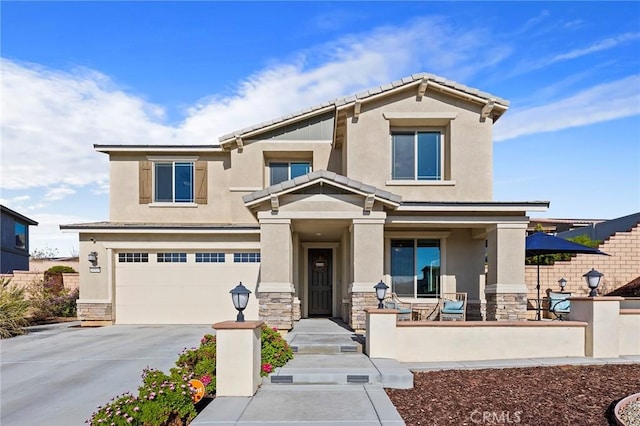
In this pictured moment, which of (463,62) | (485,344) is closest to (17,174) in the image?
(463,62)

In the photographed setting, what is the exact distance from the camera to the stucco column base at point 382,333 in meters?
9.24

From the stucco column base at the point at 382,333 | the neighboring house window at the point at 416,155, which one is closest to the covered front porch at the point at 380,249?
the neighboring house window at the point at 416,155

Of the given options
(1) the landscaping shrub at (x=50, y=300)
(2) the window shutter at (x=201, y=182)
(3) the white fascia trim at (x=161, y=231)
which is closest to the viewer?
(3) the white fascia trim at (x=161, y=231)

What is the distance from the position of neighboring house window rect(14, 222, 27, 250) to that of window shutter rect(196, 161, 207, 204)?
16361 mm

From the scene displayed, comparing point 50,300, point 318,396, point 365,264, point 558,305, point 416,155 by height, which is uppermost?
point 416,155

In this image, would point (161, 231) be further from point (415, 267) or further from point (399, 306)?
point (415, 267)

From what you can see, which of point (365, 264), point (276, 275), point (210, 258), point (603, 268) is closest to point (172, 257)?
point (210, 258)

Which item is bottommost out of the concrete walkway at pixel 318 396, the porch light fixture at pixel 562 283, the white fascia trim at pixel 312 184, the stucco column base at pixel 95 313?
the stucco column base at pixel 95 313

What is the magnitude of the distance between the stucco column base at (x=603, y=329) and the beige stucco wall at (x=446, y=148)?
507cm

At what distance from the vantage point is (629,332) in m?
9.84

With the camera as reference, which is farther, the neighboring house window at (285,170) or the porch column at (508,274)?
the neighboring house window at (285,170)

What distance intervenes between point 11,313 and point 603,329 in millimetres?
16301

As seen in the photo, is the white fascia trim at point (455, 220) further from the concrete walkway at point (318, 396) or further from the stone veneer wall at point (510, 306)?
the concrete walkway at point (318, 396)

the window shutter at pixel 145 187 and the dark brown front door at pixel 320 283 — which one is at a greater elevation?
the window shutter at pixel 145 187
